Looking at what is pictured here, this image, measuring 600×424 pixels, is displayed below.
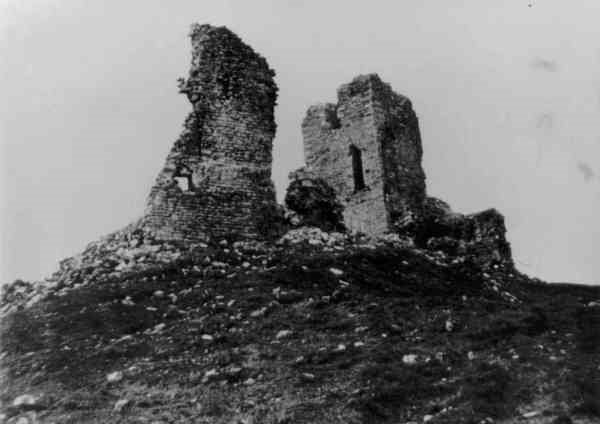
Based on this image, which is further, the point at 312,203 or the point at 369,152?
the point at 369,152

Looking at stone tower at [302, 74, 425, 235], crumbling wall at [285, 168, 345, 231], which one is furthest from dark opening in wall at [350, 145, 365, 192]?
crumbling wall at [285, 168, 345, 231]

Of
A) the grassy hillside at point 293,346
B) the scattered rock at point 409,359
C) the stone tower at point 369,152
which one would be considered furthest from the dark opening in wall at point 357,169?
the scattered rock at point 409,359

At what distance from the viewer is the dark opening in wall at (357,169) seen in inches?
901

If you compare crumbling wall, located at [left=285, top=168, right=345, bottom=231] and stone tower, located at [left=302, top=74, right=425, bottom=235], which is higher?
stone tower, located at [left=302, top=74, right=425, bottom=235]

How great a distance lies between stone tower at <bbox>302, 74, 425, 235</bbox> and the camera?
73.0 ft

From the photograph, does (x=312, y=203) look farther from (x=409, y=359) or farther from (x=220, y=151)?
(x=409, y=359)

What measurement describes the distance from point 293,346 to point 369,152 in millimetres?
12299

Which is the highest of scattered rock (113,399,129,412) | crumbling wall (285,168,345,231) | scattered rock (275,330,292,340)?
crumbling wall (285,168,345,231)

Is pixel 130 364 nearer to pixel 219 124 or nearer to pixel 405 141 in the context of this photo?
pixel 219 124

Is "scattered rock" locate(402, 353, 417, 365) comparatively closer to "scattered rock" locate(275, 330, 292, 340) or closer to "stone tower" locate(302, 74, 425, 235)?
"scattered rock" locate(275, 330, 292, 340)

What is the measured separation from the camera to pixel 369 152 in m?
22.6

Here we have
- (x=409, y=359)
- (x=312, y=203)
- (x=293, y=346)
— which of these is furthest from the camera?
(x=312, y=203)

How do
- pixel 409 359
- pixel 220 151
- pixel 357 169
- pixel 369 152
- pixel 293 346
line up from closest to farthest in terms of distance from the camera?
1. pixel 409 359
2. pixel 293 346
3. pixel 220 151
4. pixel 369 152
5. pixel 357 169

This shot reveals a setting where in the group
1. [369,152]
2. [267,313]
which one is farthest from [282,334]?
[369,152]
